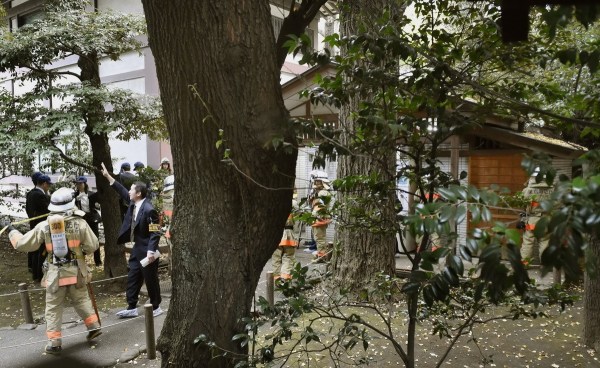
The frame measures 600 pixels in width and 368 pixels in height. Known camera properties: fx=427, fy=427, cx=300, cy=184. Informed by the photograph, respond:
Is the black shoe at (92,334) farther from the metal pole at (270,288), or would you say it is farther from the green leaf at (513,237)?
the green leaf at (513,237)

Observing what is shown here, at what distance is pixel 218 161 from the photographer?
2922mm

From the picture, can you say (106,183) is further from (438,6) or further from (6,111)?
(438,6)

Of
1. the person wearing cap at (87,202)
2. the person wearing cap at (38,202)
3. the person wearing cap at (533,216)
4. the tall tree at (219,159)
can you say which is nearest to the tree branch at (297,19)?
the tall tree at (219,159)

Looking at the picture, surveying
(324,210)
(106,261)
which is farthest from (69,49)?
(324,210)

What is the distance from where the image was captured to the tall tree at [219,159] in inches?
109

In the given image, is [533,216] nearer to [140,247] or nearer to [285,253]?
[140,247]

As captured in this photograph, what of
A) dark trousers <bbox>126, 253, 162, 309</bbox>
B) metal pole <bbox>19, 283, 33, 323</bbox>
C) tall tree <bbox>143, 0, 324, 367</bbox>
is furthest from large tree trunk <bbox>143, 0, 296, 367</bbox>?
metal pole <bbox>19, 283, 33, 323</bbox>

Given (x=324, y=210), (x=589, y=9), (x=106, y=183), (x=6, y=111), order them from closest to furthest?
1. (x=589, y=9)
2. (x=324, y=210)
3. (x=6, y=111)
4. (x=106, y=183)

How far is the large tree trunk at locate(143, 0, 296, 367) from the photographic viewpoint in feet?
9.12

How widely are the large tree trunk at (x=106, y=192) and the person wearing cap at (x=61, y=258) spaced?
7.43ft

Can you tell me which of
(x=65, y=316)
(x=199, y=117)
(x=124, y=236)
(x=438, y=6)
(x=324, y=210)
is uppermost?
(x=438, y=6)

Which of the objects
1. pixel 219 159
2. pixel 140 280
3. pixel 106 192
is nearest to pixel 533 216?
pixel 219 159

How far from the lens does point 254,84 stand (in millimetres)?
2836

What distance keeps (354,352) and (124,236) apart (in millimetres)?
4076
